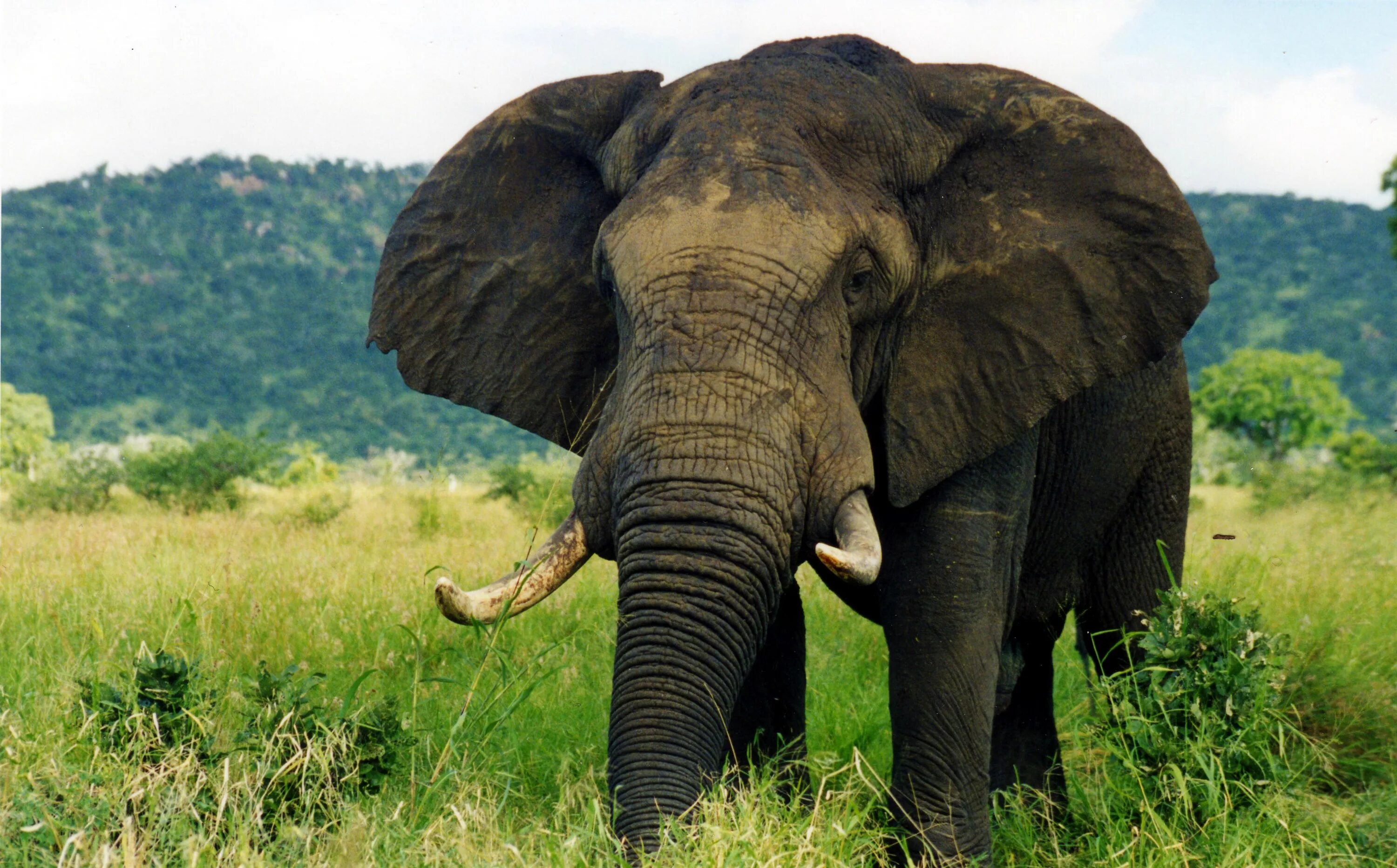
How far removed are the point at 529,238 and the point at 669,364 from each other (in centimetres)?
148

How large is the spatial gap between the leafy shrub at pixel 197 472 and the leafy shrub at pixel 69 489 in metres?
0.38

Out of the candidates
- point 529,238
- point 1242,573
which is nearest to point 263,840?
point 529,238

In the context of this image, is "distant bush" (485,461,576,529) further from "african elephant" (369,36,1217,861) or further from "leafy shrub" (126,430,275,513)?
"african elephant" (369,36,1217,861)

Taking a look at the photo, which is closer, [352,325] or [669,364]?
[669,364]

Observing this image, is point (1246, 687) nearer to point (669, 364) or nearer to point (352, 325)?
point (669, 364)

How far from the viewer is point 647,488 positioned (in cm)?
356

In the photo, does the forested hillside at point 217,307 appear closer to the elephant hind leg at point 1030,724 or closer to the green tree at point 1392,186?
the green tree at point 1392,186

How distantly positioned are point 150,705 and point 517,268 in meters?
1.86

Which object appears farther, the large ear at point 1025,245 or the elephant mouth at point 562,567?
the large ear at point 1025,245

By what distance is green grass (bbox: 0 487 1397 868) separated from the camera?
3.54 meters

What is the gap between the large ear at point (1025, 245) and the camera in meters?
4.35

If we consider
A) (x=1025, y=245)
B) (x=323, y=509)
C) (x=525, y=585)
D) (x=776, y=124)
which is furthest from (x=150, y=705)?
(x=323, y=509)

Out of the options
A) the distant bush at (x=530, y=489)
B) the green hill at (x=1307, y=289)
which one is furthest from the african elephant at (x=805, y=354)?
the green hill at (x=1307, y=289)

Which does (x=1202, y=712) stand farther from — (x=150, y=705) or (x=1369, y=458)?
(x=1369, y=458)
